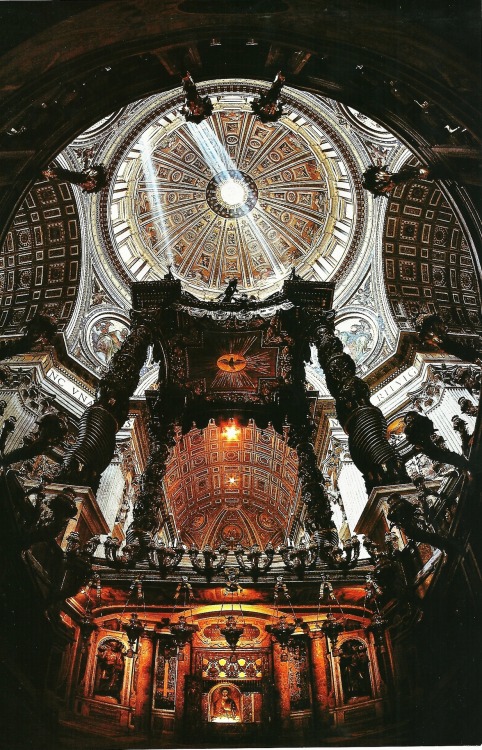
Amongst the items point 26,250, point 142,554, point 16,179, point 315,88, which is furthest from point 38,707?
point 26,250

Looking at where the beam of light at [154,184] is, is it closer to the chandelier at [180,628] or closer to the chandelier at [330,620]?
the chandelier at [180,628]

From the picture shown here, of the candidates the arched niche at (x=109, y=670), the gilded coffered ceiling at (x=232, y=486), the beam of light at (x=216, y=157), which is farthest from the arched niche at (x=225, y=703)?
the beam of light at (x=216, y=157)

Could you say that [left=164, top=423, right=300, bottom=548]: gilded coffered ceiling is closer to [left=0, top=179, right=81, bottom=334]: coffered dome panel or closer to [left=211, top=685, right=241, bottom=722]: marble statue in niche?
[left=0, top=179, right=81, bottom=334]: coffered dome panel

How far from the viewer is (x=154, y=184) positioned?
2020 cm

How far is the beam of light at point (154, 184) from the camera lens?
1872 centimetres

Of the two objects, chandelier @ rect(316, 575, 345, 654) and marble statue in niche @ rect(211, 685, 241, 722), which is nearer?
chandelier @ rect(316, 575, 345, 654)

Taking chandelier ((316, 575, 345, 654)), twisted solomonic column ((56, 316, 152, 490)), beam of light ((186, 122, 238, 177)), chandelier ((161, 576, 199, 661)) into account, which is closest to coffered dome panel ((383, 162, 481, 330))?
chandelier ((316, 575, 345, 654))

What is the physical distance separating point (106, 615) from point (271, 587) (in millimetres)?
2508

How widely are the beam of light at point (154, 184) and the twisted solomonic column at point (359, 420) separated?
9.87m

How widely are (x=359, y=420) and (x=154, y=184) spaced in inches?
588

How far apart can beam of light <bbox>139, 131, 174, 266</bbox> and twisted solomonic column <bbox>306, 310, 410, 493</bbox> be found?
9871 millimetres

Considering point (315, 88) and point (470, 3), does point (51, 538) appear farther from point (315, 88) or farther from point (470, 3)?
point (470, 3)

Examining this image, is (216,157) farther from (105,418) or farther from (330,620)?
(330,620)

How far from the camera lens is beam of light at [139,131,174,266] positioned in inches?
737
